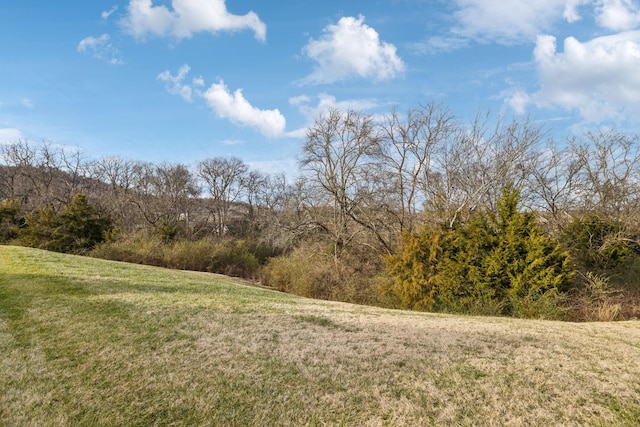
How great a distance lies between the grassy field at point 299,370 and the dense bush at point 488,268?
3490 mm

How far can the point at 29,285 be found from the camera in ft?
31.9

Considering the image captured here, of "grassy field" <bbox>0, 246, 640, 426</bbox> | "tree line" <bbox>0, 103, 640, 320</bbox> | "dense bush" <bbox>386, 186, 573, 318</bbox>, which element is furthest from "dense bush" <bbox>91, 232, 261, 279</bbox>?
"grassy field" <bbox>0, 246, 640, 426</bbox>

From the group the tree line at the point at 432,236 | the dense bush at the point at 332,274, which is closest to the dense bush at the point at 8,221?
the tree line at the point at 432,236

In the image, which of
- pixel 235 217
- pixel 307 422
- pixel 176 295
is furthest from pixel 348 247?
pixel 235 217

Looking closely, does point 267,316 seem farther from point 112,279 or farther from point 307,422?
point 112,279

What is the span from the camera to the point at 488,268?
11531 mm

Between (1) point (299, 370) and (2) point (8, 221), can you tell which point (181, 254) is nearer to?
(2) point (8, 221)

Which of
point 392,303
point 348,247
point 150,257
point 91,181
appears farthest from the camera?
point 91,181

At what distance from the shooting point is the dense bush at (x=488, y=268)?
10680 mm

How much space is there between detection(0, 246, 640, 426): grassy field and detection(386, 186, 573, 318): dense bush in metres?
3.49

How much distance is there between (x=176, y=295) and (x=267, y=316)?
3.25 meters

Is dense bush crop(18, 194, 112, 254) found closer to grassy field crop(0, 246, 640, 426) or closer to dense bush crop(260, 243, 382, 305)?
dense bush crop(260, 243, 382, 305)

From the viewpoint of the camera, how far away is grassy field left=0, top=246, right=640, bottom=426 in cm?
368

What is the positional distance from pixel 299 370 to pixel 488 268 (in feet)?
29.1
